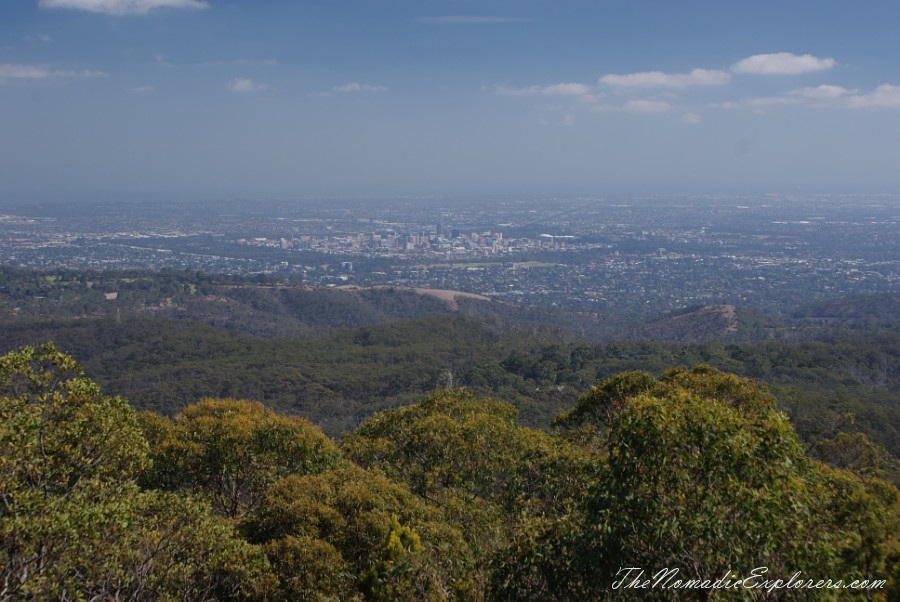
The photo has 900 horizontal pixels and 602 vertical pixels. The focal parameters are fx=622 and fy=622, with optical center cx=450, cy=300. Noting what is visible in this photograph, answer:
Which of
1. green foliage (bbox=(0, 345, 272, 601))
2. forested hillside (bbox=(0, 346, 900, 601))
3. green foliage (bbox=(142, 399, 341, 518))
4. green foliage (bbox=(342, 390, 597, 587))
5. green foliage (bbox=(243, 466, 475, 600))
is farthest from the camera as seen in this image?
green foliage (bbox=(142, 399, 341, 518))

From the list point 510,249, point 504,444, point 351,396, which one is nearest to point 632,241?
point 510,249

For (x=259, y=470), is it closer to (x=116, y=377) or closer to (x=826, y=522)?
(x=826, y=522)

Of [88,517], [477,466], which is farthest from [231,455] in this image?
[88,517]

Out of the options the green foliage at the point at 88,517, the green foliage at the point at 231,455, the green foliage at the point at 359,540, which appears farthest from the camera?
the green foliage at the point at 231,455

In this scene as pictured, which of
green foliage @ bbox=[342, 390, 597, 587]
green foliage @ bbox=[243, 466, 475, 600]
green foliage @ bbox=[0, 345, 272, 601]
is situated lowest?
green foliage @ bbox=[342, 390, 597, 587]

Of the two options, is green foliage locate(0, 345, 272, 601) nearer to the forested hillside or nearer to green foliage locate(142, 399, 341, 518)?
the forested hillside

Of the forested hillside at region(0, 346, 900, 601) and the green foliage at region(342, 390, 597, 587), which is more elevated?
the forested hillside at region(0, 346, 900, 601)

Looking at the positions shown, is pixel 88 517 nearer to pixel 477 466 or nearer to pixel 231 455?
pixel 231 455

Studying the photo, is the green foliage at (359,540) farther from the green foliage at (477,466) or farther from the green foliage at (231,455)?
the green foliage at (231,455)

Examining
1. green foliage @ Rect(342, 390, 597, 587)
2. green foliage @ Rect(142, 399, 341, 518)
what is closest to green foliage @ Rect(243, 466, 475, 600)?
green foliage @ Rect(342, 390, 597, 587)

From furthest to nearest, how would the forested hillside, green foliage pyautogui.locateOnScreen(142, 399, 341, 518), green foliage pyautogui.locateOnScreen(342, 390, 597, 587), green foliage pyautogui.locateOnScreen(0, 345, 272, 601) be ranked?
1. green foliage pyautogui.locateOnScreen(142, 399, 341, 518)
2. green foliage pyautogui.locateOnScreen(342, 390, 597, 587)
3. green foliage pyautogui.locateOnScreen(0, 345, 272, 601)
4. the forested hillside

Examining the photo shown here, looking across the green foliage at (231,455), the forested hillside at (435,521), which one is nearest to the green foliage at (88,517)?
the forested hillside at (435,521)

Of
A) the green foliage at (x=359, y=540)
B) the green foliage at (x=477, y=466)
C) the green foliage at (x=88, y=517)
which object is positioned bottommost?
the green foliage at (x=477, y=466)
